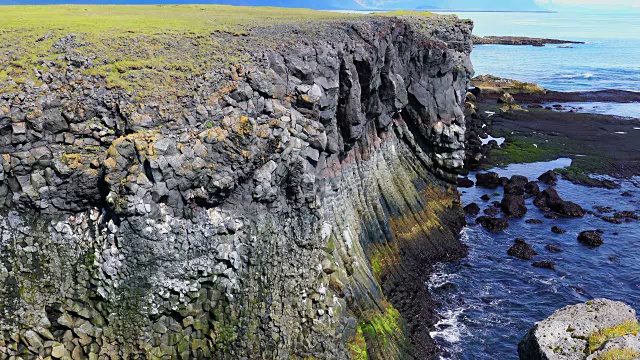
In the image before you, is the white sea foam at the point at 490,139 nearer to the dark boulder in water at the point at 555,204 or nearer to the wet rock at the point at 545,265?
the dark boulder in water at the point at 555,204

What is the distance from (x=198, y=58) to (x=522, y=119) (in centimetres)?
7574

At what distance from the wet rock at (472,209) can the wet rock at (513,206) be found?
8.77 ft

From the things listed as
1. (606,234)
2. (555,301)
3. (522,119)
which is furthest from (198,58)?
(522,119)

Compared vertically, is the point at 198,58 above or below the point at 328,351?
above

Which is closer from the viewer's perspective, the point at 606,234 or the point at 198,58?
the point at 198,58

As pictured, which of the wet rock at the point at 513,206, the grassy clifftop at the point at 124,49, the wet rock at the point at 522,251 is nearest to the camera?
the grassy clifftop at the point at 124,49

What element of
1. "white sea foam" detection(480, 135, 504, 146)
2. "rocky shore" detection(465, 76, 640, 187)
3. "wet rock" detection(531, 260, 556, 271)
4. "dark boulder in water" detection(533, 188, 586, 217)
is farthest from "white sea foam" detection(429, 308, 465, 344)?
"white sea foam" detection(480, 135, 504, 146)

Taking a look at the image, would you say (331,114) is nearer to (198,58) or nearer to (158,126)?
(198,58)

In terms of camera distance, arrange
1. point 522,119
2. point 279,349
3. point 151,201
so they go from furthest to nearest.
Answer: point 522,119 → point 279,349 → point 151,201

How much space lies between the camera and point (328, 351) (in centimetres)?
2444

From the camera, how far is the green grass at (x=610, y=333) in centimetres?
2417

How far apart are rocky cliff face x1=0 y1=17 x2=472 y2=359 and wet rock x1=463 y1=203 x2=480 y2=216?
25.4 m

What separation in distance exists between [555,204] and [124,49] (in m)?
43.0

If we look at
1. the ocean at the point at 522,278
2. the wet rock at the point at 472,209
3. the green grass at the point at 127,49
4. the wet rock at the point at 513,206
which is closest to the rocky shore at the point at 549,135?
the ocean at the point at 522,278
